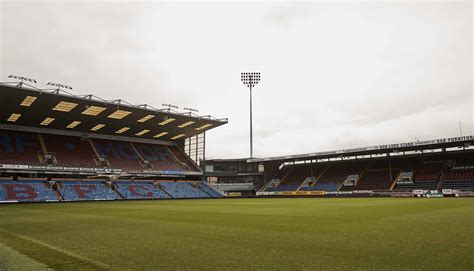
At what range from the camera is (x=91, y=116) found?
47781 millimetres

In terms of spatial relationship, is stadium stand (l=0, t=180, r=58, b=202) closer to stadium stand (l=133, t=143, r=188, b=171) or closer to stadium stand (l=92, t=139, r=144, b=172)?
stadium stand (l=92, t=139, r=144, b=172)

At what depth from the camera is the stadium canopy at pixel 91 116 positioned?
1519 inches

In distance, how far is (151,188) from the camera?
181ft

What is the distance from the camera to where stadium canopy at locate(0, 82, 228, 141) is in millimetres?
38594

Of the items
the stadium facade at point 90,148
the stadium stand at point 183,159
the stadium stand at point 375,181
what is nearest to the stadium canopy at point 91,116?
the stadium facade at point 90,148

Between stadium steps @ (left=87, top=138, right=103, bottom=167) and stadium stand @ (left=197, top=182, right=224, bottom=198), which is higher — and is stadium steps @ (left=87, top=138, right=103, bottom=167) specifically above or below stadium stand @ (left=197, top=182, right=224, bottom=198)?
above

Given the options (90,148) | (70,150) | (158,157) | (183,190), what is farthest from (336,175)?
(70,150)

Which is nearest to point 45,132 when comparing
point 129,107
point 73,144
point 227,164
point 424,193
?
point 73,144

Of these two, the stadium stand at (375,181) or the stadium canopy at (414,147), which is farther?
the stadium stand at (375,181)

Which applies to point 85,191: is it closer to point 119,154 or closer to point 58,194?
point 58,194

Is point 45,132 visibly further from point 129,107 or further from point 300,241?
point 300,241

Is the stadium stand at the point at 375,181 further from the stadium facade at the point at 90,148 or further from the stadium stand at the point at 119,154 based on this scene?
the stadium stand at the point at 119,154

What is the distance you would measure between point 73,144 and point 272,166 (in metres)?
41.0

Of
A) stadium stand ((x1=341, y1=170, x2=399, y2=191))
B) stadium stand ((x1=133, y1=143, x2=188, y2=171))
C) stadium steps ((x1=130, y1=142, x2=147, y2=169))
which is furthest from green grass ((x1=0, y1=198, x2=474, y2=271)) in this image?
stadium stand ((x1=133, y1=143, x2=188, y2=171))
